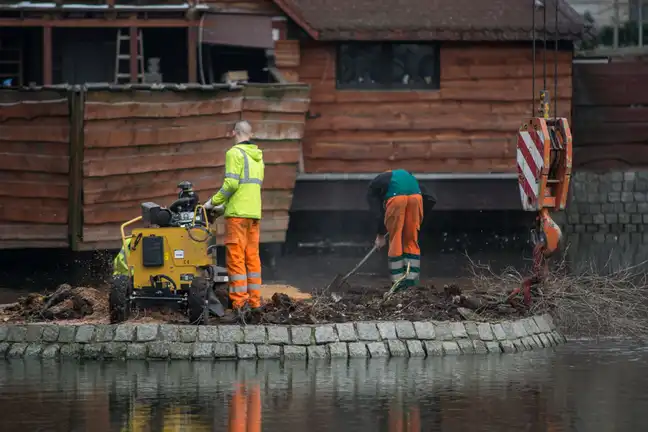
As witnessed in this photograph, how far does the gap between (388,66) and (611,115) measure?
177 inches

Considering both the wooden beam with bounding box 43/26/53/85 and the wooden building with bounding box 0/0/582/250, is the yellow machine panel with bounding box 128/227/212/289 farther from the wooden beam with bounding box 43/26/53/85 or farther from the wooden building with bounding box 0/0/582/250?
the wooden beam with bounding box 43/26/53/85

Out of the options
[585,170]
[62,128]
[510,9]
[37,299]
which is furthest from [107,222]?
[585,170]

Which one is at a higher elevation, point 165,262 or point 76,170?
point 76,170

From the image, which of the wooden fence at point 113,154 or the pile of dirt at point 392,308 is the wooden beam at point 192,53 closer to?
the wooden fence at point 113,154

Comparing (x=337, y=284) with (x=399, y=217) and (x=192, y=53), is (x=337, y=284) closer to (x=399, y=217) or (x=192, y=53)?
(x=399, y=217)

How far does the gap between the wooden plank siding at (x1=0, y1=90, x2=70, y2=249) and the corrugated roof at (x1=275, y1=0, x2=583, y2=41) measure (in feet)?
16.4

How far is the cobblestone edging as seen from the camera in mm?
14641

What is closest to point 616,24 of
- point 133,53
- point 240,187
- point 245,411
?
point 133,53

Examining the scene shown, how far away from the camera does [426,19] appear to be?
2694 centimetres

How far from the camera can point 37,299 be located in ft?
54.6

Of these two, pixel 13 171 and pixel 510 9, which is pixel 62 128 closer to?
pixel 13 171

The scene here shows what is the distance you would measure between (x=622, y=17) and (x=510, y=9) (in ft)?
13.7

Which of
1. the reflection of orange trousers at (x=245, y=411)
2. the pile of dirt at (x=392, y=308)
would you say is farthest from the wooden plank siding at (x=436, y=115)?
the reflection of orange trousers at (x=245, y=411)

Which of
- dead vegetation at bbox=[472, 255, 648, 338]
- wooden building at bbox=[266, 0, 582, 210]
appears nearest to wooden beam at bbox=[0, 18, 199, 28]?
wooden building at bbox=[266, 0, 582, 210]
